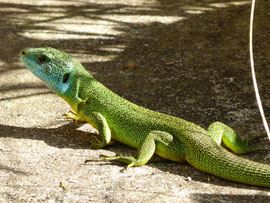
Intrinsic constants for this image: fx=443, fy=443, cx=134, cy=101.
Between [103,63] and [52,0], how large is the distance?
13.4ft

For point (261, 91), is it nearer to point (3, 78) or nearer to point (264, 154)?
point (264, 154)

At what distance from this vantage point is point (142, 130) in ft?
16.8

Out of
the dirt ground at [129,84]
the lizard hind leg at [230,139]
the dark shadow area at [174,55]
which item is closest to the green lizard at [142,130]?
the lizard hind leg at [230,139]

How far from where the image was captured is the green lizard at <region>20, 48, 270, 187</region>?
14.5 feet

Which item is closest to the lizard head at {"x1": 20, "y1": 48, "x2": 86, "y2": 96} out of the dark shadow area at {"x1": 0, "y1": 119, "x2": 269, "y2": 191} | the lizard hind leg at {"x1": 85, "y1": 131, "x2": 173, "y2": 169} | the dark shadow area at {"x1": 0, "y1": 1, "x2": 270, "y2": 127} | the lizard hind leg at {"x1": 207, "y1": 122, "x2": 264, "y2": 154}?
the dark shadow area at {"x1": 0, "y1": 119, "x2": 269, "y2": 191}

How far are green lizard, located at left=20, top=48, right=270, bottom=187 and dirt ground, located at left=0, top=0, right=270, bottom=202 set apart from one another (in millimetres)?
129

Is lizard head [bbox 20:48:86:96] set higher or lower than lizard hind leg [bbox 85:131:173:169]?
higher

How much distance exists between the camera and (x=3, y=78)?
7.25 meters

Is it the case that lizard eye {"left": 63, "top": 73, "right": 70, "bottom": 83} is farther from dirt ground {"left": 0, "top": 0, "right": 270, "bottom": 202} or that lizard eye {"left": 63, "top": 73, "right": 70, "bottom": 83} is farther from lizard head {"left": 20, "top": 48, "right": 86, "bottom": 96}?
dirt ground {"left": 0, "top": 0, "right": 270, "bottom": 202}

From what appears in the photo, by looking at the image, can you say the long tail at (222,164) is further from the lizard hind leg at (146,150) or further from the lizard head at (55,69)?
the lizard head at (55,69)

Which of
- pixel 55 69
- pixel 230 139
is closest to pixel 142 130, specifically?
pixel 230 139

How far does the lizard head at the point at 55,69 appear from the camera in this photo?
216 inches

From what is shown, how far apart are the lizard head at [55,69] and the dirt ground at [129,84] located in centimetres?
63

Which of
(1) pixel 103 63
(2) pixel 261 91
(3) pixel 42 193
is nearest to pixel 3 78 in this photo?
(1) pixel 103 63
